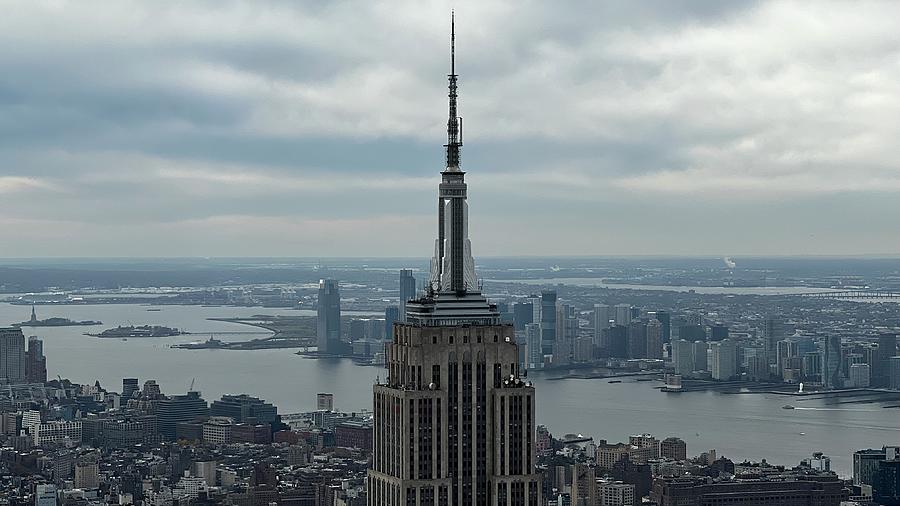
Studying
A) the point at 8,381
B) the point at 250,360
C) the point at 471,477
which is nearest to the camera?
the point at 471,477

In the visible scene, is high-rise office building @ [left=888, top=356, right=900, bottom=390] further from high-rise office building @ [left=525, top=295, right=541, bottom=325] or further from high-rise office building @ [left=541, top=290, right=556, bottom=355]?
high-rise office building @ [left=525, top=295, right=541, bottom=325]

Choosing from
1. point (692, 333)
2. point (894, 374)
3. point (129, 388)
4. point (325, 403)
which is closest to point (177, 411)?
point (325, 403)

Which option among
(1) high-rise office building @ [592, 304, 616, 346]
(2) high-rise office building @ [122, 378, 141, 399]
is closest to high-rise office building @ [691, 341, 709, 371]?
(1) high-rise office building @ [592, 304, 616, 346]

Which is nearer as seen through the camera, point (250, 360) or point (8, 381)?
point (8, 381)

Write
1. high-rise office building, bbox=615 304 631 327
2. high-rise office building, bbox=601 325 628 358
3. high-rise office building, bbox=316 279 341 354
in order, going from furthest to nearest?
1. high-rise office building, bbox=615 304 631 327
2. high-rise office building, bbox=316 279 341 354
3. high-rise office building, bbox=601 325 628 358

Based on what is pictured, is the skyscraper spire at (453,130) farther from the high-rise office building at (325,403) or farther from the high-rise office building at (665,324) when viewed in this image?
the high-rise office building at (665,324)

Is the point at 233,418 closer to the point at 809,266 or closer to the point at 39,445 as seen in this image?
the point at 39,445

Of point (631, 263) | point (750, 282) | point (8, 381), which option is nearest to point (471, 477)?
point (8, 381)
